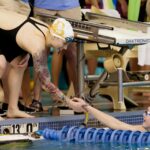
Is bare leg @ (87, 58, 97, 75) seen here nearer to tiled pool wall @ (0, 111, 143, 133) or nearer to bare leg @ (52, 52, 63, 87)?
bare leg @ (52, 52, 63, 87)

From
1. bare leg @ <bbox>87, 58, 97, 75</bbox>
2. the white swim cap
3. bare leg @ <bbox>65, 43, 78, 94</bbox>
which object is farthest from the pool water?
bare leg @ <bbox>87, 58, 97, 75</bbox>

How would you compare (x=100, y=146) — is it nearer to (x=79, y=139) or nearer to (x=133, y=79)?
(x=79, y=139)

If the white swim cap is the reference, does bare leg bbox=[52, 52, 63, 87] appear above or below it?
below

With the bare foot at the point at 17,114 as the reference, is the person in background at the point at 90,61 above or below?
above

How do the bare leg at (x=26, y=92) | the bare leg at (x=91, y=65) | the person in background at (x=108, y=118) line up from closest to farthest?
Result: the person in background at (x=108, y=118) → the bare leg at (x=26, y=92) → the bare leg at (x=91, y=65)

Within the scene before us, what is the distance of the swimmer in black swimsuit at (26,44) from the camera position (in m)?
6.79

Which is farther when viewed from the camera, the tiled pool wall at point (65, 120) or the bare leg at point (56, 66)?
the bare leg at point (56, 66)

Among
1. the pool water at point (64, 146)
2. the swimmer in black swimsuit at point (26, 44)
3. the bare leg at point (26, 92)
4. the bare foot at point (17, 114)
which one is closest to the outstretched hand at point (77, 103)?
the swimmer in black swimsuit at point (26, 44)

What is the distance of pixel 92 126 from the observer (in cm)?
734

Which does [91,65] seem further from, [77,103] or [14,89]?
[77,103]

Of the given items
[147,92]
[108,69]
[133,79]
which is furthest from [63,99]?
[147,92]

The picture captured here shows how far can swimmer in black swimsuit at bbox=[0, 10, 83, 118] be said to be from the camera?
6785 millimetres

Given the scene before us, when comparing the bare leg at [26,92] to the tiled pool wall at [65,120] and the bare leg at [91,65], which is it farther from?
the bare leg at [91,65]

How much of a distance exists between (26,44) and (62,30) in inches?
15.8
